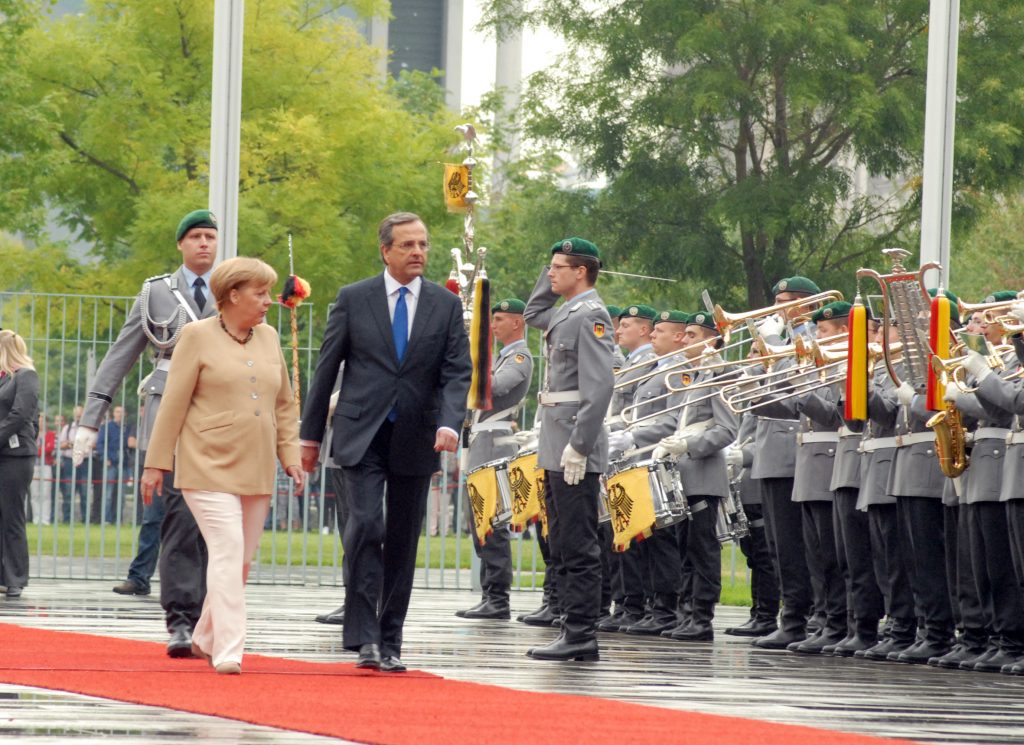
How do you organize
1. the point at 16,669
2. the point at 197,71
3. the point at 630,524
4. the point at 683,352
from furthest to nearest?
1. the point at 197,71
2. the point at 683,352
3. the point at 630,524
4. the point at 16,669

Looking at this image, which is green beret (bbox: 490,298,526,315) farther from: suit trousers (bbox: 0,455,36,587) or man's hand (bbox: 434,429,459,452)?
man's hand (bbox: 434,429,459,452)

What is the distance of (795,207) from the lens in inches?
979

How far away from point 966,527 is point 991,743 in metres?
4.19

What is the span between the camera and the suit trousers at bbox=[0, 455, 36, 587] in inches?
642

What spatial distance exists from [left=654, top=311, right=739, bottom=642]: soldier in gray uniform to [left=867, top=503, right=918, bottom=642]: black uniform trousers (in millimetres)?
1191

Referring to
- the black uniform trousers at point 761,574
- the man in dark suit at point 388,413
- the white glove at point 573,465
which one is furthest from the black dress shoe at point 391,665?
the black uniform trousers at point 761,574

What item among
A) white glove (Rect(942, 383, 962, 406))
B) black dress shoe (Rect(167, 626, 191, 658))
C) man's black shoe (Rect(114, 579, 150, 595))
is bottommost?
black dress shoe (Rect(167, 626, 191, 658))

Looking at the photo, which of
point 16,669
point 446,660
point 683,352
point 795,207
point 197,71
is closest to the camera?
point 16,669

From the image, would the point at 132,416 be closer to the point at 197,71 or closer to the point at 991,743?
the point at 197,71

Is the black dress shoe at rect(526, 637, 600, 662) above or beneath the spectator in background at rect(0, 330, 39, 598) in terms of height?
beneath

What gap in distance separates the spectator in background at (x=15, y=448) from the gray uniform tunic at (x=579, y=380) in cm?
590

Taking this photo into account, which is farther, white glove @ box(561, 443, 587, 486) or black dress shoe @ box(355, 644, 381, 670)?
white glove @ box(561, 443, 587, 486)

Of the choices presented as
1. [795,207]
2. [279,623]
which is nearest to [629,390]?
[279,623]

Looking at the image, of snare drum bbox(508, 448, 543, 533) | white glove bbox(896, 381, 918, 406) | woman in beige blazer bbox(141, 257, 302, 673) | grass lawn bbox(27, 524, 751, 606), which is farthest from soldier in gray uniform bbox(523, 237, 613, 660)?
grass lawn bbox(27, 524, 751, 606)
